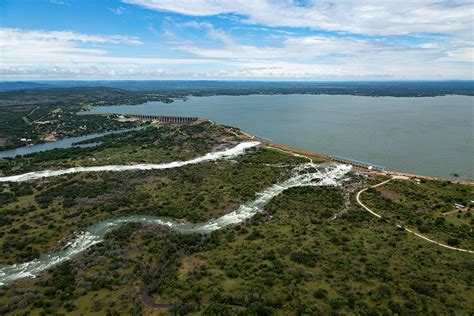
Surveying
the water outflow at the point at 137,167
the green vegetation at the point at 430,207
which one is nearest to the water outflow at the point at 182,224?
the green vegetation at the point at 430,207

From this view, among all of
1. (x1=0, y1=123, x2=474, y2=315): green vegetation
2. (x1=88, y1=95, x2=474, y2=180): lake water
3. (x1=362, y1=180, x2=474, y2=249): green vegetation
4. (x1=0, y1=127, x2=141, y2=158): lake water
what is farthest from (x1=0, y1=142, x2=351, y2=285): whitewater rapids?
(x1=0, y1=127, x2=141, y2=158): lake water

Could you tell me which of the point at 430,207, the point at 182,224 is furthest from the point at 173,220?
the point at 430,207

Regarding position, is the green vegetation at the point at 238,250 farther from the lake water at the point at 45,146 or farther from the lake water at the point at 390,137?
the lake water at the point at 45,146

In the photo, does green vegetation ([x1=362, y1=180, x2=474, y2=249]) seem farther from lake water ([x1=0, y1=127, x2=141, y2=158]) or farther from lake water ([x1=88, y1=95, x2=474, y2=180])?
lake water ([x1=0, y1=127, x2=141, y2=158])

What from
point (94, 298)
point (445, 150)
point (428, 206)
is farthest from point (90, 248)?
point (445, 150)

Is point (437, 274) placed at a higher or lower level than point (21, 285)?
higher

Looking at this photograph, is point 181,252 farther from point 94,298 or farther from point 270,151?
point 270,151
